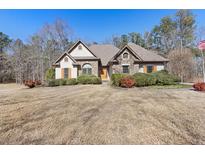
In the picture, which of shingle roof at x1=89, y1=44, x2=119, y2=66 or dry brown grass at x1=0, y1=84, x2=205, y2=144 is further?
shingle roof at x1=89, y1=44, x2=119, y2=66

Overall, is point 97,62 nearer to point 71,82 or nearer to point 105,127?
point 71,82

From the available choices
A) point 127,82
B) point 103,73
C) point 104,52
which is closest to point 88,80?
point 103,73

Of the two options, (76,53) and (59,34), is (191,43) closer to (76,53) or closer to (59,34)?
(76,53)

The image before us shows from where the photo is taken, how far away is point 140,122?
157 inches

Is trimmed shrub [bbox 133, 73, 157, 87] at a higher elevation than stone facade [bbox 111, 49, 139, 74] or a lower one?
lower

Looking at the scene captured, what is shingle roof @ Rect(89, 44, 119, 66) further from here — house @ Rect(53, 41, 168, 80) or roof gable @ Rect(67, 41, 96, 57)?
roof gable @ Rect(67, 41, 96, 57)

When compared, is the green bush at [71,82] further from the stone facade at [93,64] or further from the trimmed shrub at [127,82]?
the trimmed shrub at [127,82]

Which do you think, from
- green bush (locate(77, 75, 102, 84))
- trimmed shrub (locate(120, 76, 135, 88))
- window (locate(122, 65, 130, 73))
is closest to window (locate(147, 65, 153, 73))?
window (locate(122, 65, 130, 73))

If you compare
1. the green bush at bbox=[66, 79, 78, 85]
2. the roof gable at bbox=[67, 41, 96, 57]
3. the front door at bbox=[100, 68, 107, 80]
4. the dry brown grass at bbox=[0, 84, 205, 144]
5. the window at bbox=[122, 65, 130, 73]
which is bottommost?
the dry brown grass at bbox=[0, 84, 205, 144]

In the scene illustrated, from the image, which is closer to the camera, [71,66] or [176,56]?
Result: [71,66]

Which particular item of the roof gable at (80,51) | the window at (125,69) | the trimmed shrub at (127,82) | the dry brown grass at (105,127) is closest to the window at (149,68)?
the window at (125,69)
